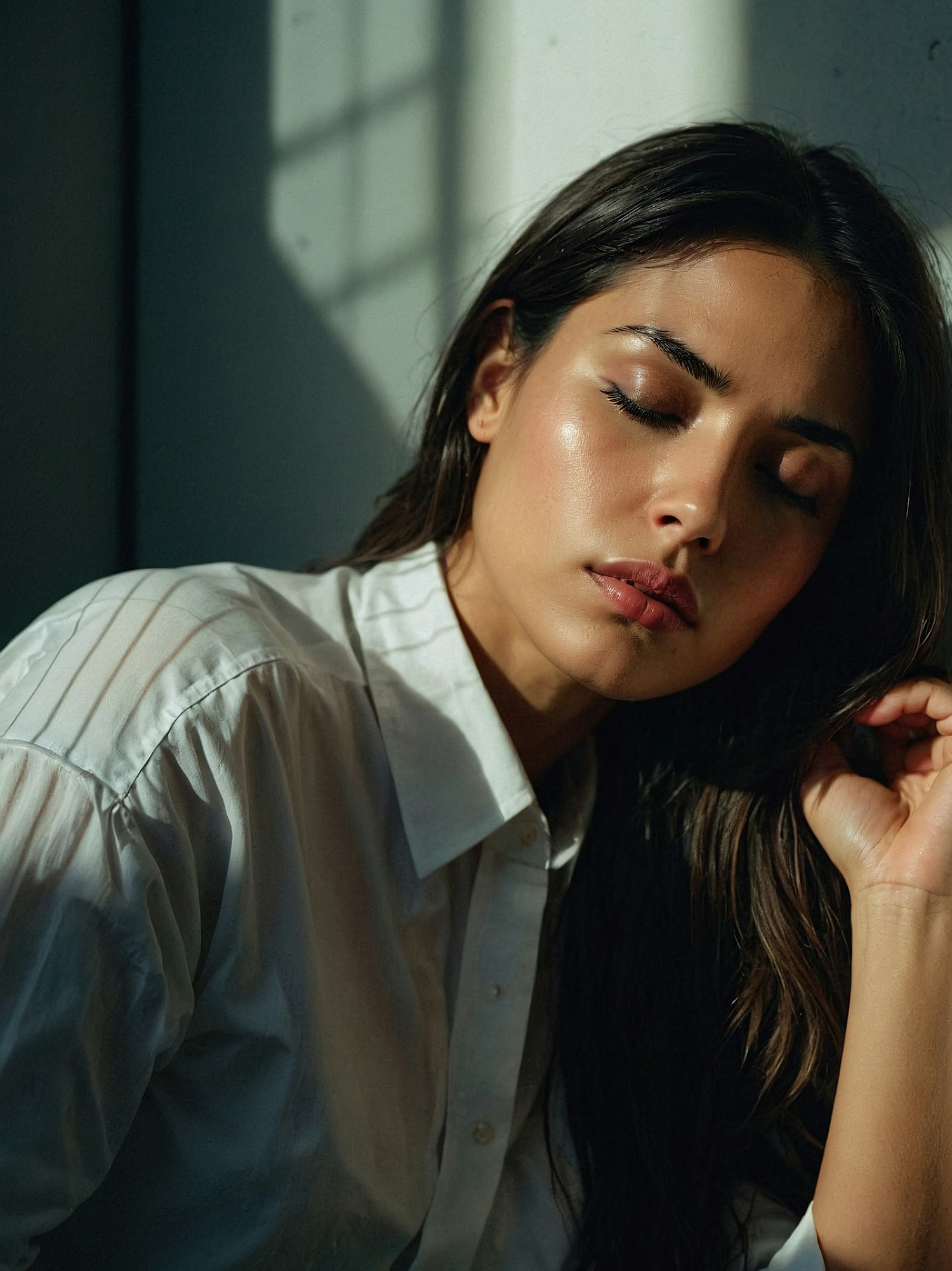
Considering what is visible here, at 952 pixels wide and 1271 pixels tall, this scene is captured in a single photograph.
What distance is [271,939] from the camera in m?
1.10

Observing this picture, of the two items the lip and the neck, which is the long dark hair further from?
the lip

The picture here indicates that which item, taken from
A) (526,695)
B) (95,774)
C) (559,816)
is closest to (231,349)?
(526,695)

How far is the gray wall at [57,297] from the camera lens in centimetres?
155

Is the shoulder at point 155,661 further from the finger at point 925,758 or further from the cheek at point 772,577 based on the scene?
the finger at point 925,758

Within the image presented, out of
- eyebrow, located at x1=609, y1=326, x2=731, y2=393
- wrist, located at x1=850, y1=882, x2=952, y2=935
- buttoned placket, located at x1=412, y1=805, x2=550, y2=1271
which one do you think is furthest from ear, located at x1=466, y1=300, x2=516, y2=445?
wrist, located at x1=850, y1=882, x2=952, y2=935

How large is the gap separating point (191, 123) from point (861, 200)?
3.34 feet

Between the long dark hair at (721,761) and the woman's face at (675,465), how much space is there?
0.07 m

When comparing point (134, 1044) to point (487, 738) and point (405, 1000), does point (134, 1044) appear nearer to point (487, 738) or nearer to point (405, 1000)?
point (405, 1000)

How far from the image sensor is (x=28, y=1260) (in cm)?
93

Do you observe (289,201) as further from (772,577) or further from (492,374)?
(772,577)

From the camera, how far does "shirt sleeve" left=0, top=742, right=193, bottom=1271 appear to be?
2.96 feet

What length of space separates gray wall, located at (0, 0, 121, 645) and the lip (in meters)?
0.87

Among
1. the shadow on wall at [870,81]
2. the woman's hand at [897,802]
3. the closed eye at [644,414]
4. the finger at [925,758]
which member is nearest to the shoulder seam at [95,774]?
the closed eye at [644,414]

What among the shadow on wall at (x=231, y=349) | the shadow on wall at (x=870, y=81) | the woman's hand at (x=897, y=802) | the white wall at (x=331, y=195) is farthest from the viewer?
the shadow on wall at (x=231, y=349)
